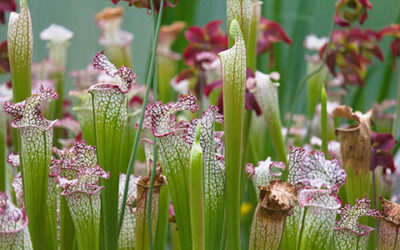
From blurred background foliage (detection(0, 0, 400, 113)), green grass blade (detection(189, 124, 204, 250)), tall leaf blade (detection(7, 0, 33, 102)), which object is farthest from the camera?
blurred background foliage (detection(0, 0, 400, 113))

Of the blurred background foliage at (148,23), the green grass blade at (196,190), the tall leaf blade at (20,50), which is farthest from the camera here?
the blurred background foliage at (148,23)

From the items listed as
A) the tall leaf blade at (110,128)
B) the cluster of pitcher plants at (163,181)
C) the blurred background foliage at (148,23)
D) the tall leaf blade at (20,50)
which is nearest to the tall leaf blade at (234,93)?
the cluster of pitcher plants at (163,181)

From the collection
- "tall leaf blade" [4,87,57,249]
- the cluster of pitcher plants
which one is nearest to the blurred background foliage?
the cluster of pitcher plants

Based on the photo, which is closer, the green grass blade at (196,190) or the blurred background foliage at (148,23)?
the green grass blade at (196,190)

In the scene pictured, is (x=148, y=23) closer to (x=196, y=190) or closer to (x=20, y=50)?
(x=20, y=50)

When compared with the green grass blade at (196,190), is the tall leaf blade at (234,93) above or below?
above

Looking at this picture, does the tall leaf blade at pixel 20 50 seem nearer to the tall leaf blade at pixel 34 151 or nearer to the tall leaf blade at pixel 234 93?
the tall leaf blade at pixel 34 151

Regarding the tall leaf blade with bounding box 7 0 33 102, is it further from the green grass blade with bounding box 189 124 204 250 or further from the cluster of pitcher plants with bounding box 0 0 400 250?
the green grass blade with bounding box 189 124 204 250

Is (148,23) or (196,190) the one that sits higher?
(148,23)

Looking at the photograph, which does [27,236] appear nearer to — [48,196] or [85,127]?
[48,196]

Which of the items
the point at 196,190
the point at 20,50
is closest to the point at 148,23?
the point at 20,50

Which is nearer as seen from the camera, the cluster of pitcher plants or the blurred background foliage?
the cluster of pitcher plants
